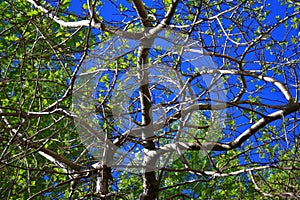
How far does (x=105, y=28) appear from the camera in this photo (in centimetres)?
404

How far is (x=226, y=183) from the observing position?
8.26m

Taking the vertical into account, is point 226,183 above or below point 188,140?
above

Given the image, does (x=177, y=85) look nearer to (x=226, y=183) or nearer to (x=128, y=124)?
(x=128, y=124)

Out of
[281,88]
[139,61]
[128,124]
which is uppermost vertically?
[139,61]

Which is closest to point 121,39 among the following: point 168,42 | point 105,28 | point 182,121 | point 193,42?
point 105,28

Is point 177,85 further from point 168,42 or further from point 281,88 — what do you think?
point 281,88

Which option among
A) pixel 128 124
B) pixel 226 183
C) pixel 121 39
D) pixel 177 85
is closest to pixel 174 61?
pixel 177 85

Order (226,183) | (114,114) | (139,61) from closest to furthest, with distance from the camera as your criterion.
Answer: (114,114), (139,61), (226,183)

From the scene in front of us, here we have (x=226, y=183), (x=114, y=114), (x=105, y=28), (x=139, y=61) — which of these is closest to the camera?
(x=114, y=114)

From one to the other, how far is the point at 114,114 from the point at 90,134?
0.39 metres

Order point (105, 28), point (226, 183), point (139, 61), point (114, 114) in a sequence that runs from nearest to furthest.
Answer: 1. point (114, 114)
2. point (105, 28)
3. point (139, 61)
4. point (226, 183)

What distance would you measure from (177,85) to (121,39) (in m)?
0.75

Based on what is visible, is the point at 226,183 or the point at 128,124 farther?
the point at 226,183

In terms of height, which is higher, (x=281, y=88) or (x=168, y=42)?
(x=168, y=42)
